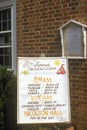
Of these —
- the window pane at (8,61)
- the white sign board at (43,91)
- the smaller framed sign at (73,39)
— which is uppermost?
the smaller framed sign at (73,39)

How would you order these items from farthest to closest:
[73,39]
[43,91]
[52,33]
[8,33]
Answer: [8,33] < [52,33] < [73,39] < [43,91]

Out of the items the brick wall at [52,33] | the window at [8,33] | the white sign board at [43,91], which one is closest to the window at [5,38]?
the window at [8,33]

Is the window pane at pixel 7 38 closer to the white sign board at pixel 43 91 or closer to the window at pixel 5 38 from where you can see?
the window at pixel 5 38

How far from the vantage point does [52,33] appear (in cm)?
728

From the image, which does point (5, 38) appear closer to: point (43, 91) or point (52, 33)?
point (52, 33)

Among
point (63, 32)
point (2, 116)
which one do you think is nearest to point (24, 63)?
point (63, 32)

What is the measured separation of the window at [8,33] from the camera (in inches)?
336

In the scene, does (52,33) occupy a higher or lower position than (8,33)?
lower

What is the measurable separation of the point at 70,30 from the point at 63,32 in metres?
0.19

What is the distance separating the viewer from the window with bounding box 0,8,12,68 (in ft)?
28.8

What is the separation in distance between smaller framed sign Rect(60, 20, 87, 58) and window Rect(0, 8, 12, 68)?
2118 mm

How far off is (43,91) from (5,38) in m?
2.96

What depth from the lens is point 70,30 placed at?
22.3 ft

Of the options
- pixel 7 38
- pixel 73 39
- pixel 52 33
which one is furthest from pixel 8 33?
pixel 73 39
